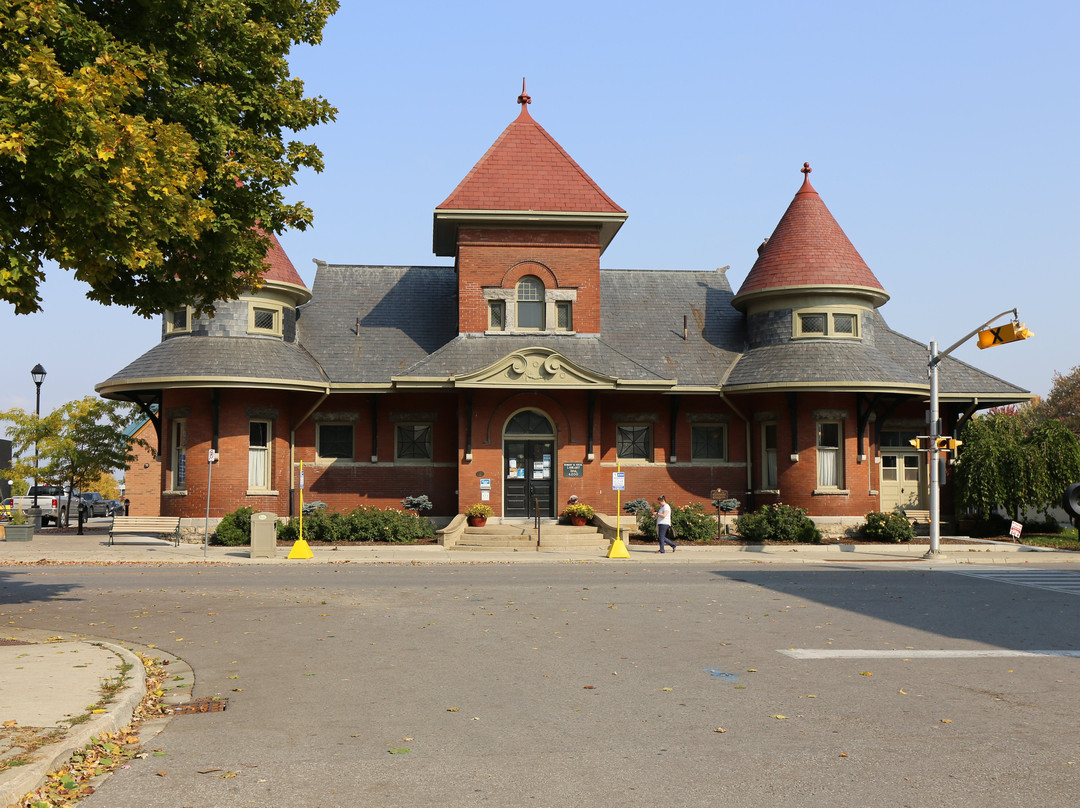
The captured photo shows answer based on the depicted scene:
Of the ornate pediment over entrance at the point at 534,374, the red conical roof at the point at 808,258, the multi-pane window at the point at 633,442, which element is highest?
the red conical roof at the point at 808,258

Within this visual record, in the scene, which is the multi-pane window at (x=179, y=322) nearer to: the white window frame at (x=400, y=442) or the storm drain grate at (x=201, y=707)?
the white window frame at (x=400, y=442)

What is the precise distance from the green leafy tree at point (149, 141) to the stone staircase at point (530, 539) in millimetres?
12982

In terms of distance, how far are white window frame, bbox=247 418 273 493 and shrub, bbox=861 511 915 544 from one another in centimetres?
1732

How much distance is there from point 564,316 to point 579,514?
6214mm

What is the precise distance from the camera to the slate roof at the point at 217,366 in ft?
87.0

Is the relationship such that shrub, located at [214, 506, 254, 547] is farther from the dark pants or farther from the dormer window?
the dormer window

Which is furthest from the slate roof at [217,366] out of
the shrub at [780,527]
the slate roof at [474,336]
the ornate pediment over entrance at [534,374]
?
the shrub at [780,527]

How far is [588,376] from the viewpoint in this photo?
26969mm

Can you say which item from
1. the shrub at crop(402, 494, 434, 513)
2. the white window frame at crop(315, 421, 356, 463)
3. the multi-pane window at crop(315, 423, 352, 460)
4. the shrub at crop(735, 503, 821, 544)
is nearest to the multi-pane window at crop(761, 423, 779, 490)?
the shrub at crop(735, 503, 821, 544)

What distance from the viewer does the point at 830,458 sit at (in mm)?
28797

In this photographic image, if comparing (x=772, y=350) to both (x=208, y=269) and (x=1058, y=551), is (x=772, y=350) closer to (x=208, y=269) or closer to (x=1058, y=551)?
(x=1058, y=551)

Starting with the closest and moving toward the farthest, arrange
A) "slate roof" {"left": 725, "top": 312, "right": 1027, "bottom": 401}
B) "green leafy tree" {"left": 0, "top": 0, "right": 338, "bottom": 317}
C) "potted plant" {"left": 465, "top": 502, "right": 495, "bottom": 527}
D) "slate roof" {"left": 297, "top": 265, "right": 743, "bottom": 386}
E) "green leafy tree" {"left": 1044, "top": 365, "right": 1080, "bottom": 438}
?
"green leafy tree" {"left": 0, "top": 0, "right": 338, "bottom": 317} < "potted plant" {"left": 465, "top": 502, "right": 495, "bottom": 527} < "slate roof" {"left": 725, "top": 312, "right": 1027, "bottom": 401} < "slate roof" {"left": 297, "top": 265, "right": 743, "bottom": 386} < "green leafy tree" {"left": 1044, "top": 365, "right": 1080, "bottom": 438}

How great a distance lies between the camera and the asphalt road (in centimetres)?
593

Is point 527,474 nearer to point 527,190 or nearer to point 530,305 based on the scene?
point 530,305
